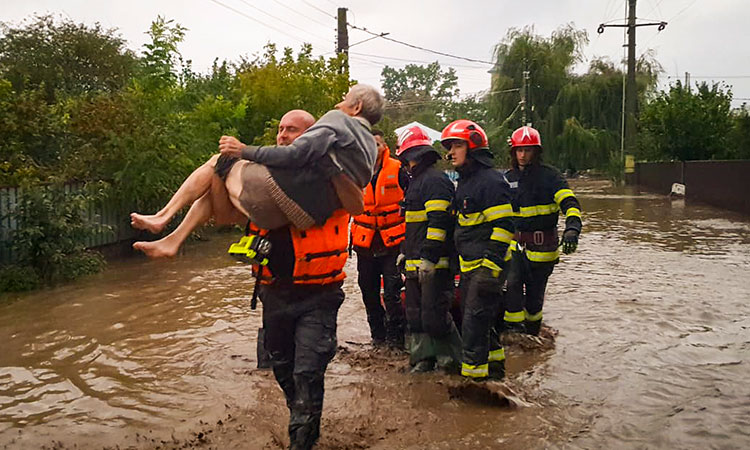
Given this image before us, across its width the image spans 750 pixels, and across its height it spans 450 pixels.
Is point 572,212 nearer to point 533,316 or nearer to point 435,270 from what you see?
point 533,316

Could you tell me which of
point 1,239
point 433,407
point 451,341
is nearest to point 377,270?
point 451,341

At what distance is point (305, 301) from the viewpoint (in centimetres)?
408

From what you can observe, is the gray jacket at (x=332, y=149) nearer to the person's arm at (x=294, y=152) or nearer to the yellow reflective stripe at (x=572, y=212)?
the person's arm at (x=294, y=152)

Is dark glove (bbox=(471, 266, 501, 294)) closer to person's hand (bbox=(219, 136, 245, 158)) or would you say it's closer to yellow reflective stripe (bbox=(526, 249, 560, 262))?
yellow reflective stripe (bbox=(526, 249, 560, 262))

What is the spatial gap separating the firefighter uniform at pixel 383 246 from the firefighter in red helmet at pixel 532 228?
106 centimetres

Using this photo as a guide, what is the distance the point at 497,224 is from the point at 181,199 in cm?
251

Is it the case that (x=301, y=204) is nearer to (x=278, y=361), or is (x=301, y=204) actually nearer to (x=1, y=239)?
(x=278, y=361)

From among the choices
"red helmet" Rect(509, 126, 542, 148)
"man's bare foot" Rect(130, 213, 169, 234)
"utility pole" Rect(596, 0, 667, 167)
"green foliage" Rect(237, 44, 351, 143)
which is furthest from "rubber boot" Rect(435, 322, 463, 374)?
"utility pole" Rect(596, 0, 667, 167)

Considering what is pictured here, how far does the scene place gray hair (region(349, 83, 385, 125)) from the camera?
4363mm

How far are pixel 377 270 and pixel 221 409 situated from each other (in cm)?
217

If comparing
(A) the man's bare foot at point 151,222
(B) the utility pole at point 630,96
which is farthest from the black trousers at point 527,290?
(B) the utility pole at point 630,96

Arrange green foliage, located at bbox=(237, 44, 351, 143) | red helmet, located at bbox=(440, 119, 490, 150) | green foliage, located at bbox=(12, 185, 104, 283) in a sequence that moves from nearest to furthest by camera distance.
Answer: red helmet, located at bbox=(440, 119, 490, 150), green foliage, located at bbox=(12, 185, 104, 283), green foliage, located at bbox=(237, 44, 351, 143)

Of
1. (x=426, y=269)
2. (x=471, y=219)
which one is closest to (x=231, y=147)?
(x=471, y=219)

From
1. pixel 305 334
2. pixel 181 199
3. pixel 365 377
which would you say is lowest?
pixel 365 377
